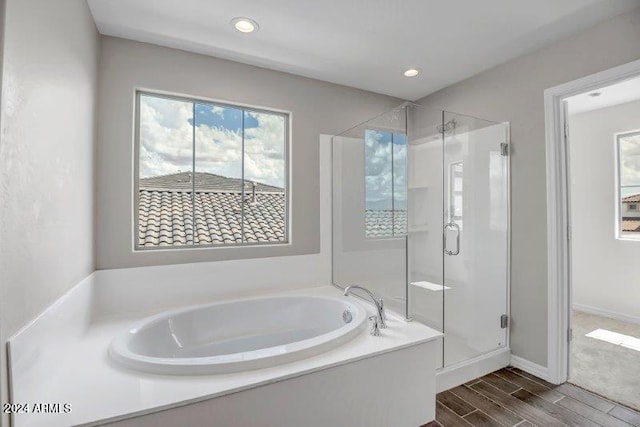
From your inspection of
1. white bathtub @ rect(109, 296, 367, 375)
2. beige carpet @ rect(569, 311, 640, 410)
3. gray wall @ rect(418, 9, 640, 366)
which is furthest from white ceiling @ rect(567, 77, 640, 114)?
white bathtub @ rect(109, 296, 367, 375)

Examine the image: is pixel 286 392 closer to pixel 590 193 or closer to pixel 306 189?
pixel 306 189

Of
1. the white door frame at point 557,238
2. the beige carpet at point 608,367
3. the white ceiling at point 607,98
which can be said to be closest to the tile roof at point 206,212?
the white door frame at point 557,238

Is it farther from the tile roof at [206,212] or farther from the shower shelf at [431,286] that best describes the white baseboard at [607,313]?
the tile roof at [206,212]

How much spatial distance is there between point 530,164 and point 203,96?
8.85ft

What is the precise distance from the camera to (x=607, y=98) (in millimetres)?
3146

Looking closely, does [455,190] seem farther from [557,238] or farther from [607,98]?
[607,98]

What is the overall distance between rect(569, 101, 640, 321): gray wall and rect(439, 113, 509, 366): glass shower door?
146 cm

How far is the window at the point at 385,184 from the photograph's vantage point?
225 centimetres

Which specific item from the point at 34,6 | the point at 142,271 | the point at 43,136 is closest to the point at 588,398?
the point at 142,271

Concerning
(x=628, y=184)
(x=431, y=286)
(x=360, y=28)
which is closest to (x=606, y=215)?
(x=628, y=184)

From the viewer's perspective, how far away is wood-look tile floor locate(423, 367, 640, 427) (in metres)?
1.79

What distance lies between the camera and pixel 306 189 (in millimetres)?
2844

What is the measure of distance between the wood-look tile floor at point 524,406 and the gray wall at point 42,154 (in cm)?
214

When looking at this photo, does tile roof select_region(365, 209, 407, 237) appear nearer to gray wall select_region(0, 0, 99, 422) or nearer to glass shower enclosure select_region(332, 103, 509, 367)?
glass shower enclosure select_region(332, 103, 509, 367)
